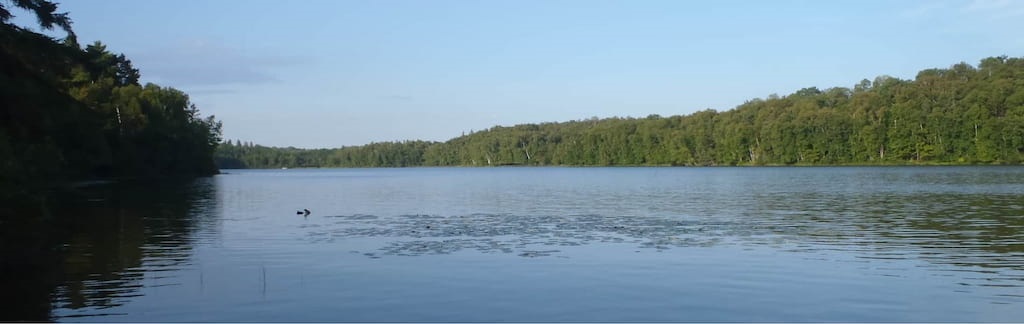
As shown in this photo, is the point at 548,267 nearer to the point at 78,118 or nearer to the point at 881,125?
the point at 78,118

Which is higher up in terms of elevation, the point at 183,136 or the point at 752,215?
the point at 183,136

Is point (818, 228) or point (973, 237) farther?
point (818, 228)

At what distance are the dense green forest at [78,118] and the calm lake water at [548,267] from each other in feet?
11.4

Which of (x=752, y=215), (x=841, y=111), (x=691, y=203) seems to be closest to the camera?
(x=752, y=215)

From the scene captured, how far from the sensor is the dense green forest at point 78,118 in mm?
20859

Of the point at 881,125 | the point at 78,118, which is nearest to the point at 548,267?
the point at 78,118

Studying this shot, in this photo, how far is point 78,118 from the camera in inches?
1367

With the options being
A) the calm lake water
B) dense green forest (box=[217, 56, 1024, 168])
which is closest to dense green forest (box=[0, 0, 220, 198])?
the calm lake water

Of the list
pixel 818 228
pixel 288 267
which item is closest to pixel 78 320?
pixel 288 267

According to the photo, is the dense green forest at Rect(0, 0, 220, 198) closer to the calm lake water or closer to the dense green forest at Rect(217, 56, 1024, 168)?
the calm lake water

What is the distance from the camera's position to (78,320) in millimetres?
12117

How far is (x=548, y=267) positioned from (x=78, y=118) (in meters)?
25.8

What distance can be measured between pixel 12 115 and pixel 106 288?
7720mm

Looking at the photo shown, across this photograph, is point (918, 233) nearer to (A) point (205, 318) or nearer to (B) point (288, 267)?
(B) point (288, 267)
